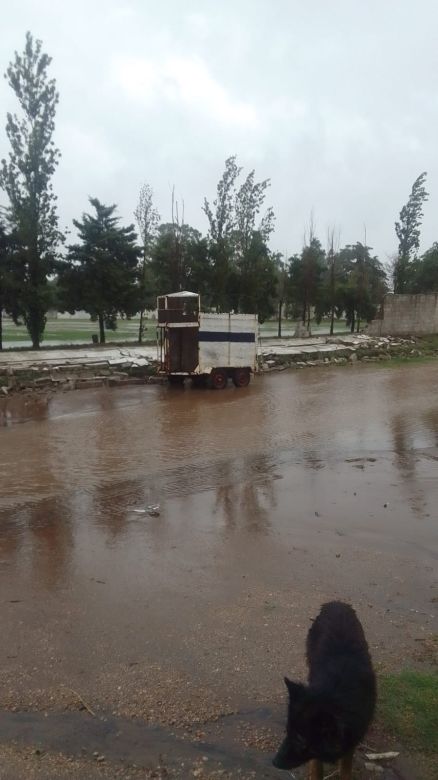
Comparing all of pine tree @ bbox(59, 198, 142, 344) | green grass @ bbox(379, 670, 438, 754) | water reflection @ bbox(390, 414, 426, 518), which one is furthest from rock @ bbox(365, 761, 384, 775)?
pine tree @ bbox(59, 198, 142, 344)

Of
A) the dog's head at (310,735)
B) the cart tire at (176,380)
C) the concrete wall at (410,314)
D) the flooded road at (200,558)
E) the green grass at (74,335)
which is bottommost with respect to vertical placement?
the flooded road at (200,558)

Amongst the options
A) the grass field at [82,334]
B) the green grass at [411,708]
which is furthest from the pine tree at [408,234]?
the green grass at [411,708]

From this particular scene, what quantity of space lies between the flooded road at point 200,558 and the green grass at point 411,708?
294 mm

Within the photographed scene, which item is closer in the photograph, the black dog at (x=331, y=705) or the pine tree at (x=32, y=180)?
the black dog at (x=331, y=705)

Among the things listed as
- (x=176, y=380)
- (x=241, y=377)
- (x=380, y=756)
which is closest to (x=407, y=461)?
(x=380, y=756)

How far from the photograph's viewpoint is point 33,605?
4664 millimetres

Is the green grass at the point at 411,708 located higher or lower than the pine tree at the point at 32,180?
lower

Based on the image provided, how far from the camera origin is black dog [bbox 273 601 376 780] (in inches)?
97.0

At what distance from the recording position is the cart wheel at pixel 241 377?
1764 cm

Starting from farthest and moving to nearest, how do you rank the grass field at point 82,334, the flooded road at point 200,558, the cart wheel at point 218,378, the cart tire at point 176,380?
the grass field at point 82,334
the cart tire at point 176,380
the cart wheel at point 218,378
the flooded road at point 200,558

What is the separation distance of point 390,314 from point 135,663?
100 ft

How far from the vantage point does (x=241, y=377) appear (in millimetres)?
17766

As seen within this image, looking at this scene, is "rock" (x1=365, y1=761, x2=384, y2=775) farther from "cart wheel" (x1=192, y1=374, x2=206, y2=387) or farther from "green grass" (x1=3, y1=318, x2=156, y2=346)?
"green grass" (x1=3, y1=318, x2=156, y2=346)

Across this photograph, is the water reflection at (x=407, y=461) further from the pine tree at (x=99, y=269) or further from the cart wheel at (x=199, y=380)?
the pine tree at (x=99, y=269)
